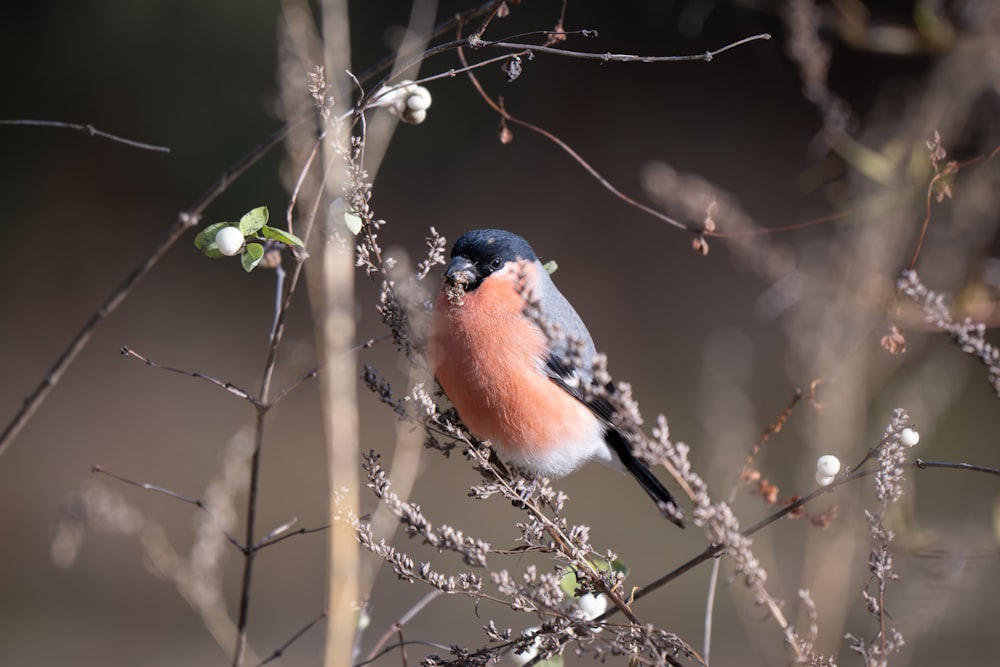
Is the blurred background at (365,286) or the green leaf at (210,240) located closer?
the green leaf at (210,240)

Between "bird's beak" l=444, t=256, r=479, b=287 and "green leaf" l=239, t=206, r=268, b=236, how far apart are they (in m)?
0.67

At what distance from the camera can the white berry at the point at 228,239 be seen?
1.35 m

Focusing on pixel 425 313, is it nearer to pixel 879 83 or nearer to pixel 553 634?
pixel 553 634

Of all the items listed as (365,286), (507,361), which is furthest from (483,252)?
(365,286)

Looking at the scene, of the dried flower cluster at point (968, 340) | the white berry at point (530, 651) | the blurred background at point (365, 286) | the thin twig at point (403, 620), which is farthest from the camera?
the blurred background at point (365, 286)

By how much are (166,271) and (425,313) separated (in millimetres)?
5833

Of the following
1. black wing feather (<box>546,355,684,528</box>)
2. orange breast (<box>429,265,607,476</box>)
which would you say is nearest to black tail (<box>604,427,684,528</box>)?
black wing feather (<box>546,355,684,528</box>)

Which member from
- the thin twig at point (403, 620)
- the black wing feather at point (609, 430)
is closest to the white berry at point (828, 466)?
the thin twig at point (403, 620)

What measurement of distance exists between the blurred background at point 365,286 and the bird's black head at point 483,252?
9.71 ft

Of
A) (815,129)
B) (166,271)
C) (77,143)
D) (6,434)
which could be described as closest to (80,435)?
(166,271)

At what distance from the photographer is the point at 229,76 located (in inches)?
261

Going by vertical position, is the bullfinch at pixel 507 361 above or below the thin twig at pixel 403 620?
above

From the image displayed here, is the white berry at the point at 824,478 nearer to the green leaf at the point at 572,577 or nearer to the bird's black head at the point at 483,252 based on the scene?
the green leaf at the point at 572,577

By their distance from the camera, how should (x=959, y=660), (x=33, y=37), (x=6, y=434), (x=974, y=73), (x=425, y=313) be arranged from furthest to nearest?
(x=33, y=37) < (x=959, y=660) < (x=974, y=73) < (x=425, y=313) < (x=6, y=434)
